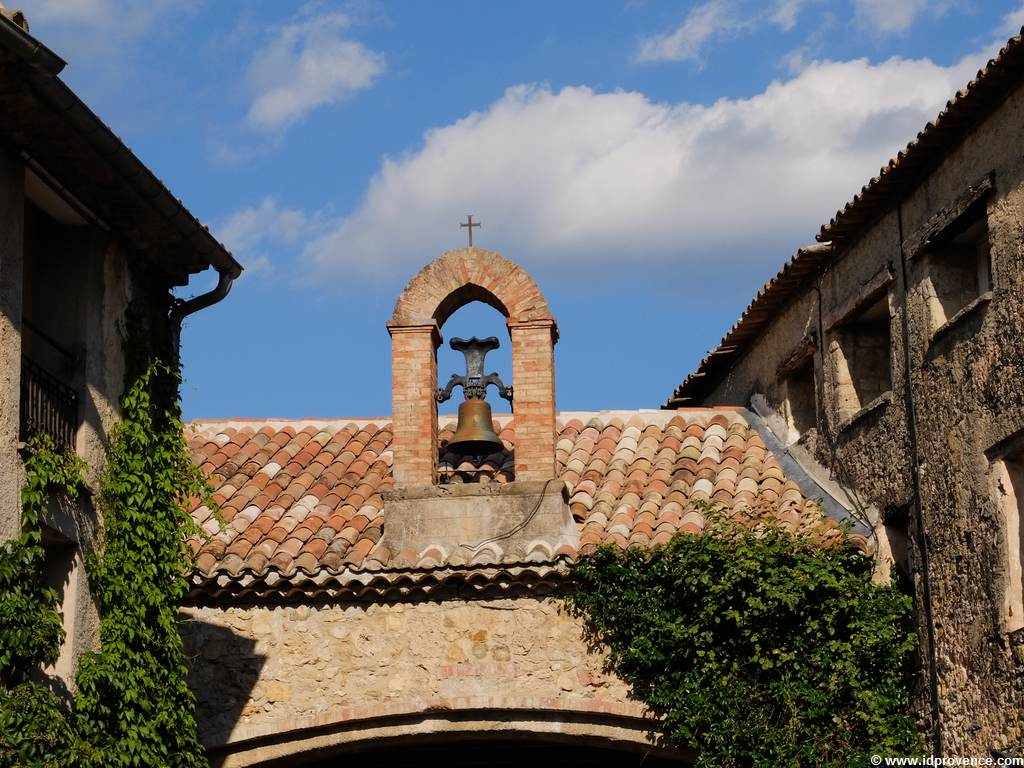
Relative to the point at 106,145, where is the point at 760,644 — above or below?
below

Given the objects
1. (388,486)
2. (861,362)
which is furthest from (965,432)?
(388,486)

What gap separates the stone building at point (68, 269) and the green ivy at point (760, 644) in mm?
4393

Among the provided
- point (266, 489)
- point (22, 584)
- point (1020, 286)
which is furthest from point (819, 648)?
point (22, 584)

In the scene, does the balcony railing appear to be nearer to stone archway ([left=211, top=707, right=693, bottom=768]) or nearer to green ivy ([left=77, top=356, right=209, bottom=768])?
green ivy ([left=77, top=356, right=209, bottom=768])

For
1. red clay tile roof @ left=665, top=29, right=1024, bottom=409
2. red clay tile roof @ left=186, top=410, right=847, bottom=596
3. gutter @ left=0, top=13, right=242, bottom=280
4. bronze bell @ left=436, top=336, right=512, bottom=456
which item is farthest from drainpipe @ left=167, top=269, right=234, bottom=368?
red clay tile roof @ left=665, top=29, right=1024, bottom=409

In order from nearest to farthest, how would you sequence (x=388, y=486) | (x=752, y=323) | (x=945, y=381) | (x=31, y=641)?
1. (x=31, y=641)
2. (x=945, y=381)
3. (x=388, y=486)
4. (x=752, y=323)

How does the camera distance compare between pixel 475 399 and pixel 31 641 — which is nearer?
pixel 31 641

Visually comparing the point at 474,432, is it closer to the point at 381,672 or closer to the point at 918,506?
the point at 381,672

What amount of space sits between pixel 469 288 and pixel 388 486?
2.04 meters

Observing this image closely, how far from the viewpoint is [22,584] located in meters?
10.8

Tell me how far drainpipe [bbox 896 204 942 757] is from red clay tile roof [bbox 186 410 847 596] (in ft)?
3.65

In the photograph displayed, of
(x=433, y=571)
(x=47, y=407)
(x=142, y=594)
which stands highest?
(x=47, y=407)

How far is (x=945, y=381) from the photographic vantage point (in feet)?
45.7

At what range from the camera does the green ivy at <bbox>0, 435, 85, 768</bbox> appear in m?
10.5
